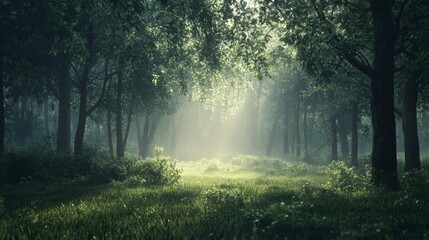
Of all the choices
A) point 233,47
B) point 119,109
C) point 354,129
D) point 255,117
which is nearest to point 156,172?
point 233,47

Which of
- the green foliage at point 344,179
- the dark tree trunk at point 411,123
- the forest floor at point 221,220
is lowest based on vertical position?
the forest floor at point 221,220

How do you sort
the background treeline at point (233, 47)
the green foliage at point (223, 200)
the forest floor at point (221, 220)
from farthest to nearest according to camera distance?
the background treeline at point (233, 47)
the green foliage at point (223, 200)
the forest floor at point (221, 220)

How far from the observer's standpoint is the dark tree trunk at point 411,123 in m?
17.9

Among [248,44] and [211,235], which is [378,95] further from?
[211,235]

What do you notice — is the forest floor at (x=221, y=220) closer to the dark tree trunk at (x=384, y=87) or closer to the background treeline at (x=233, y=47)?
the dark tree trunk at (x=384, y=87)

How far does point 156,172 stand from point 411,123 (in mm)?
11974

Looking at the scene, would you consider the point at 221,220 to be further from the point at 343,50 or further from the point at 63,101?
the point at 63,101

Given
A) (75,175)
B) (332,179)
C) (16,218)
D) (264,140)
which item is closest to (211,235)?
(16,218)

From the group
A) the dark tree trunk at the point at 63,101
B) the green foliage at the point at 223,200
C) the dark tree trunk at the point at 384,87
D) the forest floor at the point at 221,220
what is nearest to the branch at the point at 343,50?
Result: the dark tree trunk at the point at 384,87

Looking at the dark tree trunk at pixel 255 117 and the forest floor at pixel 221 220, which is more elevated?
the dark tree trunk at pixel 255 117

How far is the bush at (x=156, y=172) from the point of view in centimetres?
1537

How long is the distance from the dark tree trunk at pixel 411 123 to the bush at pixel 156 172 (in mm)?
11018

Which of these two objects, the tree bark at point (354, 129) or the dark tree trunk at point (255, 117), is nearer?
the tree bark at point (354, 129)

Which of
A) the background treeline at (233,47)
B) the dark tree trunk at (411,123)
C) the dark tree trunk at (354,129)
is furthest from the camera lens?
the dark tree trunk at (354,129)
